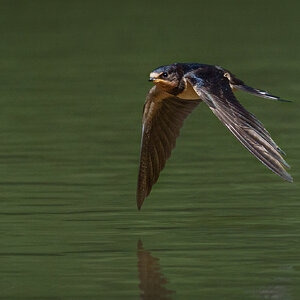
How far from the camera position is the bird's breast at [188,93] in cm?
738

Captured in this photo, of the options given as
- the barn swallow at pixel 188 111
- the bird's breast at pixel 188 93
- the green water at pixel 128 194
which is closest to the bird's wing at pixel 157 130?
the barn swallow at pixel 188 111

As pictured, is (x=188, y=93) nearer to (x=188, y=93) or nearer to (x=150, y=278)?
(x=188, y=93)

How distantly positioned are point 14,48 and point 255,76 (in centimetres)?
490

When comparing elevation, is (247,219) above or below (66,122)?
below

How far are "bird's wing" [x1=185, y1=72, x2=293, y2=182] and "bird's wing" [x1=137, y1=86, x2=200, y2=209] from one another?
25.1 inches

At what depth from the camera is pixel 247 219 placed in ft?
24.3

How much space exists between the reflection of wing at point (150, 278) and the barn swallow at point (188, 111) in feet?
2.21

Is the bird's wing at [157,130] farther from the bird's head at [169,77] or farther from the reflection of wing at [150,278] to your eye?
the reflection of wing at [150,278]

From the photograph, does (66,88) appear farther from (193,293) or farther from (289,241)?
(193,293)

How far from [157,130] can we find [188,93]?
0.55 meters

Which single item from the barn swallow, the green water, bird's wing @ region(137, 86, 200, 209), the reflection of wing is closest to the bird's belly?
the barn swallow

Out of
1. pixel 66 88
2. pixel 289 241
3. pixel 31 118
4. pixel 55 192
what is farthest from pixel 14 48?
pixel 289 241

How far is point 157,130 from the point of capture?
7938mm

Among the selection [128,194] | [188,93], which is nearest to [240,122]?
[188,93]
